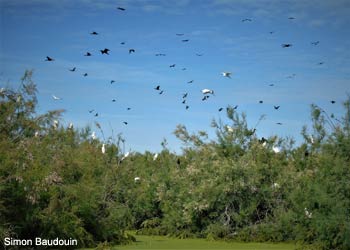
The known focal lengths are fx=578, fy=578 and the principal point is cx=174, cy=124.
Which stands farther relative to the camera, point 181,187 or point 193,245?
point 181,187

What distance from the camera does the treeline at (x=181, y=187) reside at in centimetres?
1397

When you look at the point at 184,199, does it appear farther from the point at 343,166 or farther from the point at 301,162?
the point at 343,166

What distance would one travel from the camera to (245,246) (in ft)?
53.3

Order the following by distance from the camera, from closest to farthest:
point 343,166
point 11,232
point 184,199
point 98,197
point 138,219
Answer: point 11,232 < point 343,166 < point 98,197 < point 184,199 < point 138,219

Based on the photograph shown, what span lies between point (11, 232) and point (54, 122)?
4.07m

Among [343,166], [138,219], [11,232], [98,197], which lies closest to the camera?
[11,232]

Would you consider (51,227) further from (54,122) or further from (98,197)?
(54,122)

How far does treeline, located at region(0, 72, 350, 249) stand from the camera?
14.0 metres

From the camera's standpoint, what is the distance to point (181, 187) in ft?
64.5

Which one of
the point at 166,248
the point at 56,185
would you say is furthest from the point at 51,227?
Result: the point at 166,248

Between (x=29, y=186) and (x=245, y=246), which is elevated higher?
(x=29, y=186)

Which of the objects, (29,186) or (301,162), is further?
(301,162)

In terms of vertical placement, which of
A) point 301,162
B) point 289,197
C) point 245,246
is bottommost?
point 245,246

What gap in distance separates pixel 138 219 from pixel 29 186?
9.33 meters
